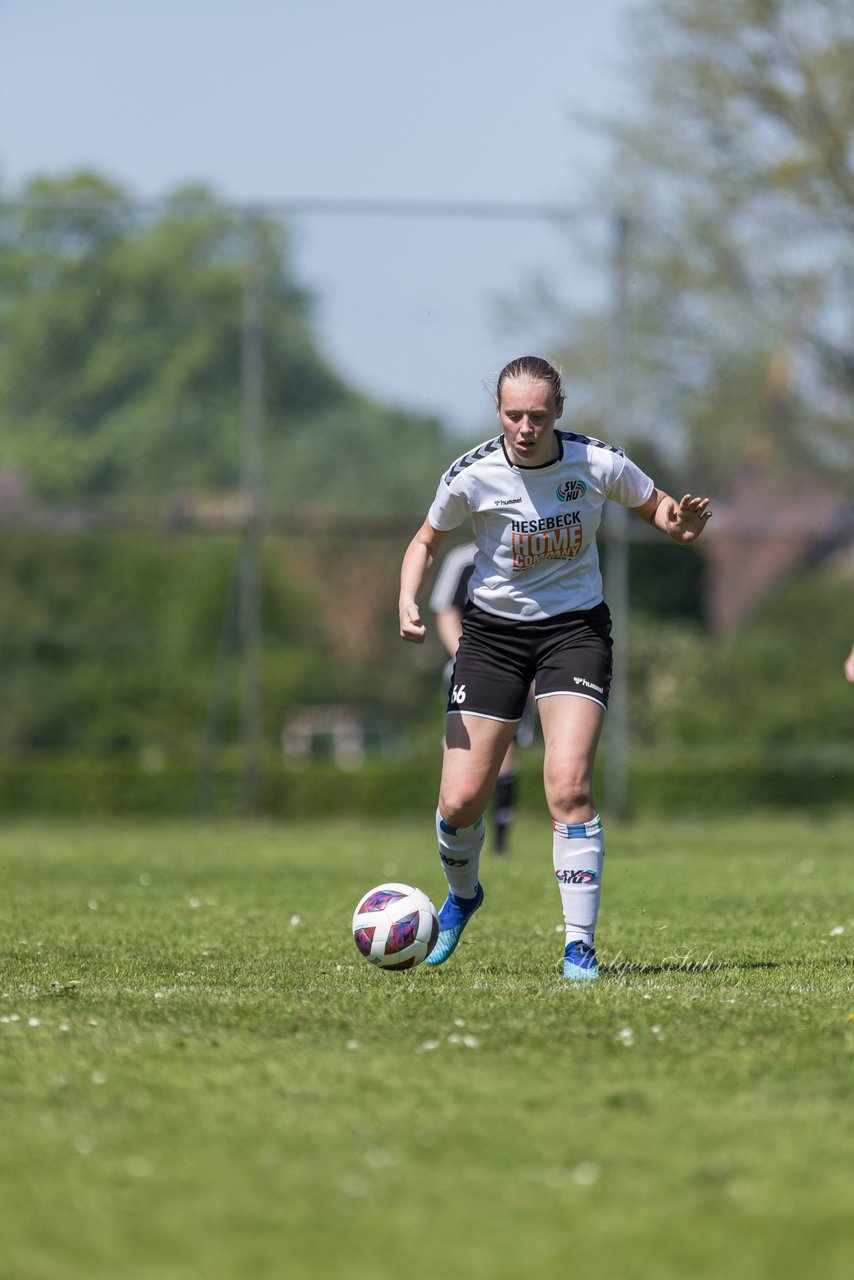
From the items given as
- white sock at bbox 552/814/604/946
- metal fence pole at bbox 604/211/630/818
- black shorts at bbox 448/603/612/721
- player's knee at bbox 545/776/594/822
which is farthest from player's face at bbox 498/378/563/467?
metal fence pole at bbox 604/211/630/818

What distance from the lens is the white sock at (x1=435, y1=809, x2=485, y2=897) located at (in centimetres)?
729

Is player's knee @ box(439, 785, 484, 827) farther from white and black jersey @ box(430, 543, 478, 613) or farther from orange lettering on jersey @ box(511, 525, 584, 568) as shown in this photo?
white and black jersey @ box(430, 543, 478, 613)

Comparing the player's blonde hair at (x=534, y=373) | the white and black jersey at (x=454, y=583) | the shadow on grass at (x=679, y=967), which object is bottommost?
the shadow on grass at (x=679, y=967)

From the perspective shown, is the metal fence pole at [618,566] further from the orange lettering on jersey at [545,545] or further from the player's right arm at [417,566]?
the orange lettering on jersey at [545,545]

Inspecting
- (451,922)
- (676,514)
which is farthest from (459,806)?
(676,514)

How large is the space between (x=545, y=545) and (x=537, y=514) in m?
0.12

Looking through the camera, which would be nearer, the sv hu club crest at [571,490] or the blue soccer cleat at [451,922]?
the sv hu club crest at [571,490]

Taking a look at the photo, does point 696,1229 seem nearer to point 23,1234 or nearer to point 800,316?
point 23,1234

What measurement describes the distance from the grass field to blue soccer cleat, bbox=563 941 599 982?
0.07 metres

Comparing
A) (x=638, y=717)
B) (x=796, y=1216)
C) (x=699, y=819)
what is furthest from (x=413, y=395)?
(x=796, y=1216)

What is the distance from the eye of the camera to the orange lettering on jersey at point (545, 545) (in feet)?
22.9

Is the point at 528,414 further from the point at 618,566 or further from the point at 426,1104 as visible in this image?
the point at 618,566

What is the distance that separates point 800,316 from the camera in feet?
76.3

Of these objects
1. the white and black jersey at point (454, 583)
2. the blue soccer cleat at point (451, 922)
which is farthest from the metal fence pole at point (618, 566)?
the blue soccer cleat at point (451, 922)
